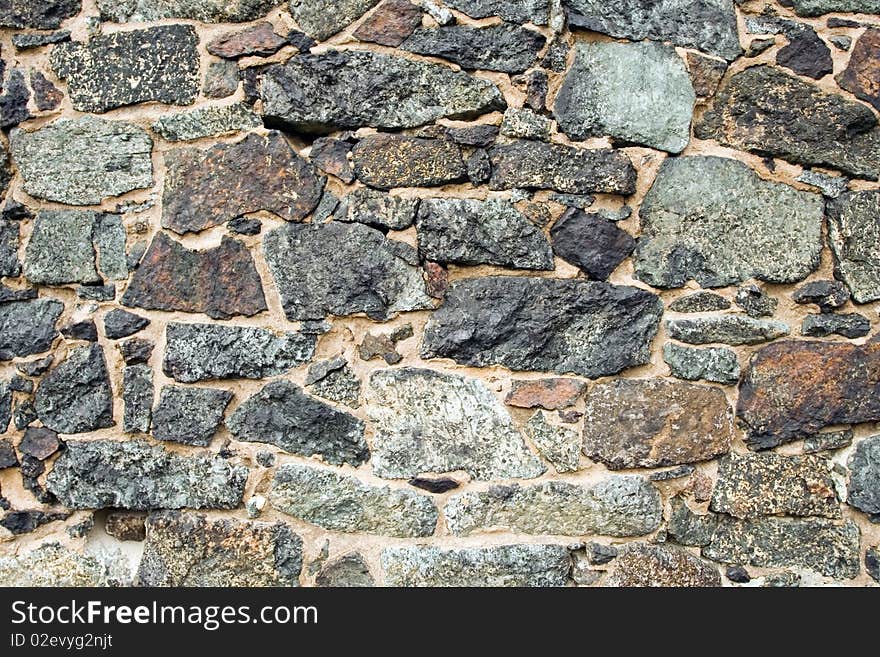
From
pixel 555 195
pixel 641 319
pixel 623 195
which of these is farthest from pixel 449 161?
pixel 641 319

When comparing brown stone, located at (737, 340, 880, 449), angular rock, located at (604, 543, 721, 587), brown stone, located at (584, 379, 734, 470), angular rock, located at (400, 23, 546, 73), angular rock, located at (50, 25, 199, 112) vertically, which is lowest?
angular rock, located at (604, 543, 721, 587)

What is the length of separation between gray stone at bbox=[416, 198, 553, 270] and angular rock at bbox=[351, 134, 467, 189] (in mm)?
72

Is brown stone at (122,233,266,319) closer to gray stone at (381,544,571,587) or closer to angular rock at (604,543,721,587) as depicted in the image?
gray stone at (381,544,571,587)

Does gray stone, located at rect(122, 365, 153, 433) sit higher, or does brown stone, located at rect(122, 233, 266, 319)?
brown stone, located at rect(122, 233, 266, 319)

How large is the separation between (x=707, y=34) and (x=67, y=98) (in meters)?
1.86

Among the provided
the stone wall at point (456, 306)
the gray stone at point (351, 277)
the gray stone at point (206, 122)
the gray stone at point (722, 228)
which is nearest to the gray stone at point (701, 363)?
the stone wall at point (456, 306)

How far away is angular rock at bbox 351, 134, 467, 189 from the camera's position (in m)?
2.37

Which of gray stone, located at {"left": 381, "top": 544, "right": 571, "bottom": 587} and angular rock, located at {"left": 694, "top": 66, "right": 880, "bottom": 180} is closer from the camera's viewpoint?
gray stone, located at {"left": 381, "top": 544, "right": 571, "bottom": 587}

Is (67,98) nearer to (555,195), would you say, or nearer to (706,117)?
(555,195)

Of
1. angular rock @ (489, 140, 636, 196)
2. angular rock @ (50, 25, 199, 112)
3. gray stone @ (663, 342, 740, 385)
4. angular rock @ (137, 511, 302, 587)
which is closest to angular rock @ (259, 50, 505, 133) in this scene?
angular rock @ (489, 140, 636, 196)

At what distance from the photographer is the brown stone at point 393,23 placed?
7.89 feet

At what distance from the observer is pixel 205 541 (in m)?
2.36

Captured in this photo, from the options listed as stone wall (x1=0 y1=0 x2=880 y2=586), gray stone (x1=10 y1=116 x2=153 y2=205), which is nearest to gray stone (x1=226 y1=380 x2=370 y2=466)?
stone wall (x1=0 y1=0 x2=880 y2=586)

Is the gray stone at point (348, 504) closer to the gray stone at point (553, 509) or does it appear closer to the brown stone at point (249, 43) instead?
the gray stone at point (553, 509)
